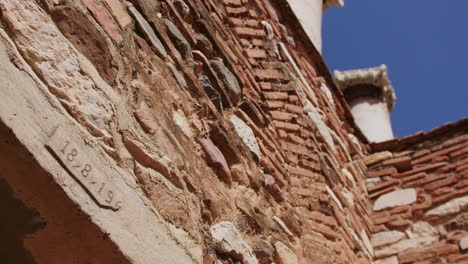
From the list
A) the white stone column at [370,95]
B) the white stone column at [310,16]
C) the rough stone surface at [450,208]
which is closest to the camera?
the rough stone surface at [450,208]

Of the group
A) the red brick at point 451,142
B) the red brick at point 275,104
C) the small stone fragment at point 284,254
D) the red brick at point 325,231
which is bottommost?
the small stone fragment at point 284,254

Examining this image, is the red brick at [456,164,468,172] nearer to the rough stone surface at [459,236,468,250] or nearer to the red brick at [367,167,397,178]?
the red brick at [367,167,397,178]

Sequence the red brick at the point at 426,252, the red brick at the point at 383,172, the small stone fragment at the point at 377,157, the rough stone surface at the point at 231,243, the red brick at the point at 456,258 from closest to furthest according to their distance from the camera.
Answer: the rough stone surface at the point at 231,243
the red brick at the point at 456,258
the red brick at the point at 426,252
the red brick at the point at 383,172
the small stone fragment at the point at 377,157

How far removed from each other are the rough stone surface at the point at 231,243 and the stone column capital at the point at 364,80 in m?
9.07

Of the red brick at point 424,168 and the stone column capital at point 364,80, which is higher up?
the stone column capital at point 364,80

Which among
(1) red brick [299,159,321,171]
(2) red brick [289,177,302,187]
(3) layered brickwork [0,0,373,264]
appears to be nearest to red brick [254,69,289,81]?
(3) layered brickwork [0,0,373,264]

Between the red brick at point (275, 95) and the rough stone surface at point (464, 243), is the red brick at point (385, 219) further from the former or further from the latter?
the red brick at point (275, 95)

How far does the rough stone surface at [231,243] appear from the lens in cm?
227

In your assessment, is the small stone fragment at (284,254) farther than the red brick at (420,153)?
No

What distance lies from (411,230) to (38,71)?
366 cm

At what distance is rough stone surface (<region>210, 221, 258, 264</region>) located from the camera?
2.27 m

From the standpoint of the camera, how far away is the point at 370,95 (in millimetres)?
11375

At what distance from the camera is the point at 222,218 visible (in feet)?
7.82

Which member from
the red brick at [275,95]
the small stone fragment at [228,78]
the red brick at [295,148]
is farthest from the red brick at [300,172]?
the small stone fragment at [228,78]
